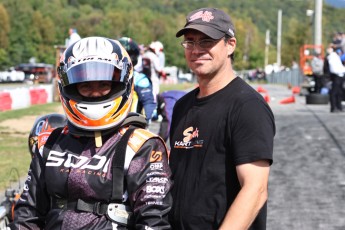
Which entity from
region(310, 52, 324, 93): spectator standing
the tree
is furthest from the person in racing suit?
the tree

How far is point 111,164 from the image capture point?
10.5 feet

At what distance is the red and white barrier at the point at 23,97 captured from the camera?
25.1 m

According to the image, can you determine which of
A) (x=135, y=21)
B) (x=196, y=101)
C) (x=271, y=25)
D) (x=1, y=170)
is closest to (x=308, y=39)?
(x=135, y=21)

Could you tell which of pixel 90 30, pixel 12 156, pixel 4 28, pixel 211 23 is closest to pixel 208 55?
pixel 211 23

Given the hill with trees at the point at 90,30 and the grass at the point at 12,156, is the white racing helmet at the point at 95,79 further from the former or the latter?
the hill with trees at the point at 90,30

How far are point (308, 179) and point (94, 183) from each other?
646cm

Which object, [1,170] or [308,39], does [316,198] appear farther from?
[308,39]

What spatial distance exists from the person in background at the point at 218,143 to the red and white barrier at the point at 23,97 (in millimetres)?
21698

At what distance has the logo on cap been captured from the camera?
10.9 ft

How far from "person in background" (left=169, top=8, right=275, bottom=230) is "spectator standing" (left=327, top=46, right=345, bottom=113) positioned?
15430 mm

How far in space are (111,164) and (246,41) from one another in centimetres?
12579

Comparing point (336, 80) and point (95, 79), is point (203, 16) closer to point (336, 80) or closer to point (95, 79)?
point (95, 79)

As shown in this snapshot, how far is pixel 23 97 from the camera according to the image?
27.2 metres

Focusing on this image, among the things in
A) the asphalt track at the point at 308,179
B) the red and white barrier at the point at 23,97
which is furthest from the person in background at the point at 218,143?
the red and white barrier at the point at 23,97
